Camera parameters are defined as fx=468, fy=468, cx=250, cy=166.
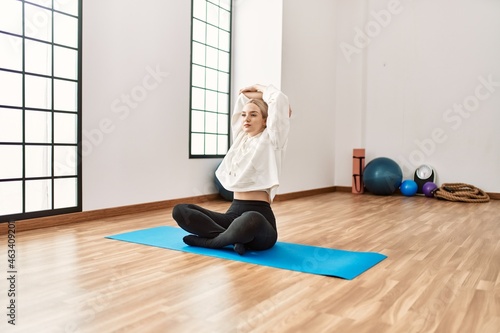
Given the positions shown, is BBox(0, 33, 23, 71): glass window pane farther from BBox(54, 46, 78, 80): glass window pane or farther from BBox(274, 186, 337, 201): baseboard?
BBox(274, 186, 337, 201): baseboard

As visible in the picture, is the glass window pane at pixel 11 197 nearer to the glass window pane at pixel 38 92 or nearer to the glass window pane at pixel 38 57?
the glass window pane at pixel 38 92

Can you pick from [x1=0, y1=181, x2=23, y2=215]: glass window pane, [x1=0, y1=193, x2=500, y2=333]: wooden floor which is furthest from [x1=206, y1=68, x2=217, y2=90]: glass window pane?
[x1=0, y1=181, x2=23, y2=215]: glass window pane

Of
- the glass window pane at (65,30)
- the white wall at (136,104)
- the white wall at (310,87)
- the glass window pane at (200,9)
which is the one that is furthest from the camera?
the glass window pane at (200,9)

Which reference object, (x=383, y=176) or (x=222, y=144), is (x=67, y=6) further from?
(x=383, y=176)

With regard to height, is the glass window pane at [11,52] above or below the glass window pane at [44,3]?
below

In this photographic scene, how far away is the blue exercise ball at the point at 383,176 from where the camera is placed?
6164mm

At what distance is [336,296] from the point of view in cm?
188

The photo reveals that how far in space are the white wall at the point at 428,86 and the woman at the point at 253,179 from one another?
4.30m

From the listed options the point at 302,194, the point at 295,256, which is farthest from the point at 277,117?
the point at 302,194

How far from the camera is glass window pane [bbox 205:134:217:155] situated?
5.30 meters

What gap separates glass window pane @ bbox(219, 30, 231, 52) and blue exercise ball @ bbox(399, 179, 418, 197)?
294 cm

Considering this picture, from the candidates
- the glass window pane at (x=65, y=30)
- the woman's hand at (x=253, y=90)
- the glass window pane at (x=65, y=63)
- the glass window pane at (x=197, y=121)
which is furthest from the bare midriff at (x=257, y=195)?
the glass window pane at (x=197, y=121)

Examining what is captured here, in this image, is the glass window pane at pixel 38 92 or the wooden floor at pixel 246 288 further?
the glass window pane at pixel 38 92

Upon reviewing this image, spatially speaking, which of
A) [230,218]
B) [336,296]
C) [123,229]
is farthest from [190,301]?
[123,229]
